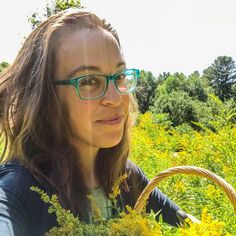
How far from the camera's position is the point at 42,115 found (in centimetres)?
131

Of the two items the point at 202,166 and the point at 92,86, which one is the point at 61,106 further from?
the point at 202,166

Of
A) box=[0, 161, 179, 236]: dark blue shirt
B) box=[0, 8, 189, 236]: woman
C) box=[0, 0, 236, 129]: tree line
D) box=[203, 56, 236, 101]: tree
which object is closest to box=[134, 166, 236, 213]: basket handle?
box=[0, 8, 189, 236]: woman

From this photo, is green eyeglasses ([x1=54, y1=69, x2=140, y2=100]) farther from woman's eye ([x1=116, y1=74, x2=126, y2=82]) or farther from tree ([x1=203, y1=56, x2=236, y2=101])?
tree ([x1=203, y1=56, x2=236, y2=101])

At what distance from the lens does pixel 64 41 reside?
4.21 ft

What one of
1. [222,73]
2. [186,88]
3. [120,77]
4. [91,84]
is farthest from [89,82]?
[222,73]

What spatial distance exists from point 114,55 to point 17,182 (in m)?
0.51

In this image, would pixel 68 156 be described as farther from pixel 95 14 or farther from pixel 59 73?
pixel 95 14

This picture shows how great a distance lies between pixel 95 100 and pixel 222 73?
4677 cm

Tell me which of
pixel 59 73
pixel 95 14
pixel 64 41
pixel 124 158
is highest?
pixel 95 14

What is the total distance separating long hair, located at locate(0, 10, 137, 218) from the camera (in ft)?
4.21

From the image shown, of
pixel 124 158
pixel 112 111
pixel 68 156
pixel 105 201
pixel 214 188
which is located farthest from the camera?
pixel 214 188

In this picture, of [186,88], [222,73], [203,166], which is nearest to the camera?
[203,166]

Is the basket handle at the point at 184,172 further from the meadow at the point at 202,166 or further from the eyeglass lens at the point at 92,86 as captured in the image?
the eyeglass lens at the point at 92,86

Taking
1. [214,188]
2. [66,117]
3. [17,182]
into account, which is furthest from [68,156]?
[214,188]
